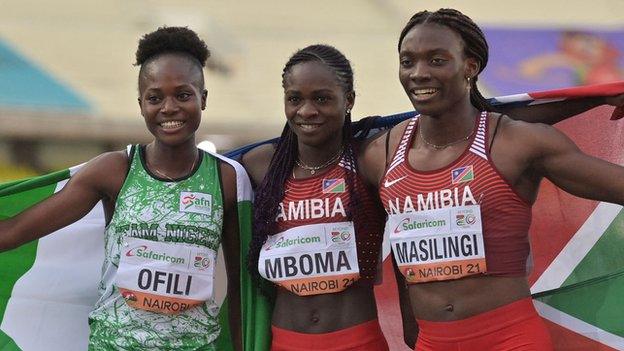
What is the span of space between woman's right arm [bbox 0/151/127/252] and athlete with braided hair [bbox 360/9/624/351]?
1062mm

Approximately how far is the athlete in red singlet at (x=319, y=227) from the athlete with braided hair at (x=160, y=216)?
8.7 inches

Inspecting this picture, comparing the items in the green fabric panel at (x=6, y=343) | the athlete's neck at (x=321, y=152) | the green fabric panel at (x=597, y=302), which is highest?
the athlete's neck at (x=321, y=152)

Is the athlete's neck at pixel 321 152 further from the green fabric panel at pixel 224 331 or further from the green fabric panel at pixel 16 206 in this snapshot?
the green fabric panel at pixel 16 206

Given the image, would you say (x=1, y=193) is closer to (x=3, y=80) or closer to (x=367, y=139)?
(x=367, y=139)

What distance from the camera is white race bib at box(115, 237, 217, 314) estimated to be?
4.40m

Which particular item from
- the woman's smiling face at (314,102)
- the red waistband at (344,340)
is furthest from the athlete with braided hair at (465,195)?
the woman's smiling face at (314,102)

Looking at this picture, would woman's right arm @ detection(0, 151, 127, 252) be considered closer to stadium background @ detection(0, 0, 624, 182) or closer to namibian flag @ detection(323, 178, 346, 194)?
namibian flag @ detection(323, 178, 346, 194)

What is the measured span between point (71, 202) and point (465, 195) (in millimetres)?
1524

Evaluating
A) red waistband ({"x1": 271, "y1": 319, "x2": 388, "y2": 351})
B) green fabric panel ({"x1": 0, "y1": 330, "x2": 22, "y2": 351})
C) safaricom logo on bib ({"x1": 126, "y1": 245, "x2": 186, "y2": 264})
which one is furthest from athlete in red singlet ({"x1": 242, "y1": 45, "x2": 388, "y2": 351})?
green fabric panel ({"x1": 0, "y1": 330, "x2": 22, "y2": 351})

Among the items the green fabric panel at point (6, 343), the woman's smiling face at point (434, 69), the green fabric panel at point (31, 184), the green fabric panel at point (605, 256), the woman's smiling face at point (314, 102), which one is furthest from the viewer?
the green fabric panel at point (6, 343)

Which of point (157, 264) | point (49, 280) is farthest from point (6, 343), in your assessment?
point (157, 264)

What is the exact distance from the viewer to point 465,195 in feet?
13.6

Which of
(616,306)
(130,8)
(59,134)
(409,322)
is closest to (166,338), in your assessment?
(409,322)

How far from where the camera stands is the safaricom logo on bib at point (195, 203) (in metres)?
4.48
